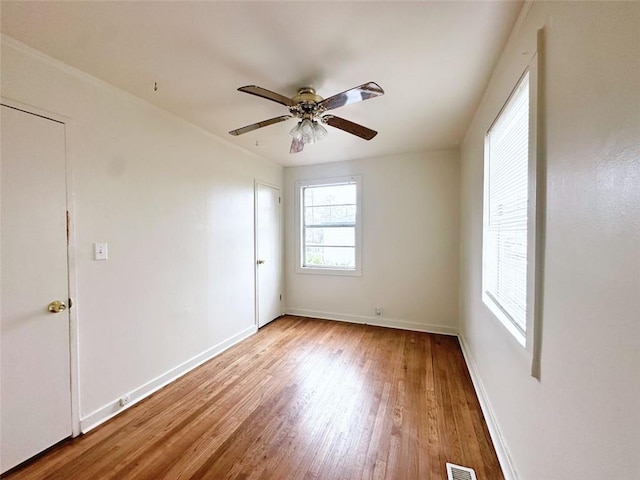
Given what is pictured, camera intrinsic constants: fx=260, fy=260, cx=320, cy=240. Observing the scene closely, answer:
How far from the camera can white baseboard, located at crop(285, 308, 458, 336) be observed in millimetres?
3508

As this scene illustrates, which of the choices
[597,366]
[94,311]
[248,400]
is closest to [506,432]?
[597,366]

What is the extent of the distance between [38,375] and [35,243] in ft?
2.62

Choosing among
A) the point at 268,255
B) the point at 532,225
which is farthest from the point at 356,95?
the point at 268,255

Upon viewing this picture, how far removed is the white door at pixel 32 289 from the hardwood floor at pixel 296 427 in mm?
212

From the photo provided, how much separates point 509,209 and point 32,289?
2.95 meters

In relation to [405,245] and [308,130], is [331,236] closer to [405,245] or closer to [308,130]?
[405,245]

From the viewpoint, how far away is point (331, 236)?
13.5 ft

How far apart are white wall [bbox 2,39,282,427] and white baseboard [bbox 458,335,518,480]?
2.58m

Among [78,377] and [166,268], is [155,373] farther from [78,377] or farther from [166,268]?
[166,268]

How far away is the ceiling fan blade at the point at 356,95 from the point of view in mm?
1500

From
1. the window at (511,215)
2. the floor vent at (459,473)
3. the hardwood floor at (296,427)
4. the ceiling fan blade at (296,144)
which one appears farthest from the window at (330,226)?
the floor vent at (459,473)

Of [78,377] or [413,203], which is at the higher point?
[413,203]

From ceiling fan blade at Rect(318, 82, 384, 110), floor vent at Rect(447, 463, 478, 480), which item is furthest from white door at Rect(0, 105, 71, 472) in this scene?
floor vent at Rect(447, 463, 478, 480)

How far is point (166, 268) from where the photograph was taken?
2.36 meters
